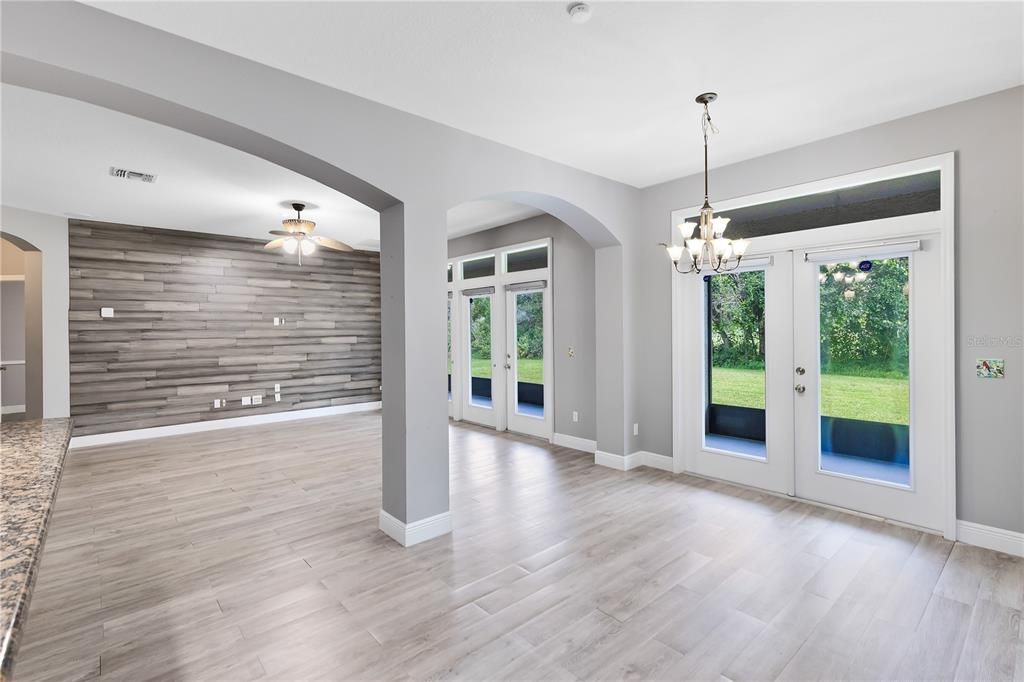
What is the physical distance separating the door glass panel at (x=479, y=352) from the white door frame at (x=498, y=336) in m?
0.09

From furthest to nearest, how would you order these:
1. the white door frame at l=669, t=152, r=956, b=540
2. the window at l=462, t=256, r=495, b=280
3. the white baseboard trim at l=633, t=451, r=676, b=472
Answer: the window at l=462, t=256, r=495, b=280 → the white baseboard trim at l=633, t=451, r=676, b=472 → the white door frame at l=669, t=152, r=956, b=540

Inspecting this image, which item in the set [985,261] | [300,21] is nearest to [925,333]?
[985,261]

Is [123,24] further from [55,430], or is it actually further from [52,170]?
[52,170]

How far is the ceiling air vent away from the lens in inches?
170

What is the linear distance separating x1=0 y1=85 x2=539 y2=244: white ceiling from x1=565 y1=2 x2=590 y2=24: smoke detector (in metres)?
2.91

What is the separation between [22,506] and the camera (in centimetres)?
125

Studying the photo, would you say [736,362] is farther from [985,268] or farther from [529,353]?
[529,353]

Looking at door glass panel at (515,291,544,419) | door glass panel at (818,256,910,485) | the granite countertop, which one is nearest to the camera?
the granite countertop

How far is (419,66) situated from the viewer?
2770mm

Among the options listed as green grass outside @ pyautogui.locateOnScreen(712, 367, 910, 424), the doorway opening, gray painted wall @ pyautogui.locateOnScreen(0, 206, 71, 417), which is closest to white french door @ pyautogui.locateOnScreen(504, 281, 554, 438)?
green grass outside @ pyautogui.locateOnScreen(712, 367, 910, 424)

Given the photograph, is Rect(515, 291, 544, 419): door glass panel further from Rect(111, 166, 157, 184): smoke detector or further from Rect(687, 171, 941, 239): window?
Rect(111, 166, 157, 184): smoke detector

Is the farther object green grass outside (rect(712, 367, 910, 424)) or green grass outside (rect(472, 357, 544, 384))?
green grass outside (rect(472, 357, 544, 384))

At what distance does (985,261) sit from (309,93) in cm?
439

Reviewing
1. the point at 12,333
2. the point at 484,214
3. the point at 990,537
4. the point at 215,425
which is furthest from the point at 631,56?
the point at 12,333
